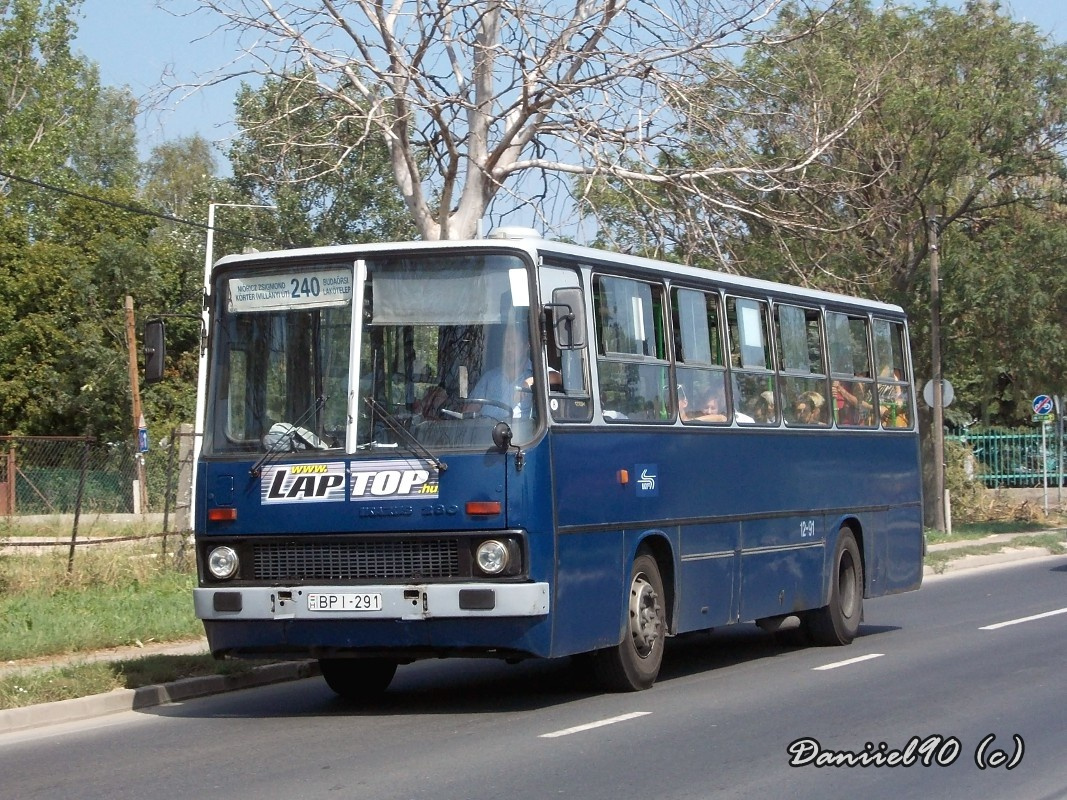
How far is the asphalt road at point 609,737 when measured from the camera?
8.02m

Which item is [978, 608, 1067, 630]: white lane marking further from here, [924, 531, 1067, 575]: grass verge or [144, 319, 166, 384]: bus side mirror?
[144, 319, 166, 384]: bus side mirror

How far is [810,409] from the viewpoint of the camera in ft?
47.6

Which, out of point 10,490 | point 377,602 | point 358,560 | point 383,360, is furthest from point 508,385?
point 10,490

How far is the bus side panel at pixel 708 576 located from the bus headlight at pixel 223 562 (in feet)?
10.9

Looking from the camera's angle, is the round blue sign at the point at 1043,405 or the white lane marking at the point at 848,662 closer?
the white lane marking at the point at 848,662

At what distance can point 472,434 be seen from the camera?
32.9 ft

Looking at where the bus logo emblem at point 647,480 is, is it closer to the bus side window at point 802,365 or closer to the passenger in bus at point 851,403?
the bus side window at point 802,365

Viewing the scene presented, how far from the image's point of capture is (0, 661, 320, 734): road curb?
414 inches

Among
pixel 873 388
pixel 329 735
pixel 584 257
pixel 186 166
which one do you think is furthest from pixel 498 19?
pixel 186 166

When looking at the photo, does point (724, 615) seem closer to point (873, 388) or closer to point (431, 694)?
point (431, 694)

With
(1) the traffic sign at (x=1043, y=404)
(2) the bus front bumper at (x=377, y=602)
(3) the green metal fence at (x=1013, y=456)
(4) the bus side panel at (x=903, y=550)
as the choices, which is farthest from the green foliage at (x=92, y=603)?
(3) the green metal fence at (x=1013, y=456)

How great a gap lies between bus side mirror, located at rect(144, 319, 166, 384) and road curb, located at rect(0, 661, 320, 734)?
7.28 ft

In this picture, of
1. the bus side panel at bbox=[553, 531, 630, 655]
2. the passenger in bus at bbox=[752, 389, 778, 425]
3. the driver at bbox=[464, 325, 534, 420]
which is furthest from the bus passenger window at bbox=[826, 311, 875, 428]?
the driver at bbox=[464, 325, 534, 420]

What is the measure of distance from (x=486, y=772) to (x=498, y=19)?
474 inches
